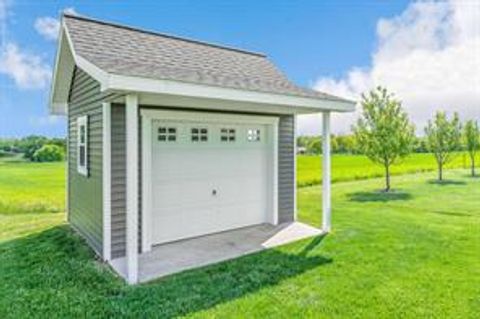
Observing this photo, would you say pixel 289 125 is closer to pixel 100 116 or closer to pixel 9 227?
pixel 100 116

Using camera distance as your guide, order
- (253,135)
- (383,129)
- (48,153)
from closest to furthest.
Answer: (253,135)
(383,129)
(48,153)

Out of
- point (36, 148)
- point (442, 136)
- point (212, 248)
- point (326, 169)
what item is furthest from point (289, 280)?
point (36, 148)

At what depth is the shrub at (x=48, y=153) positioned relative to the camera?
17.9 metres

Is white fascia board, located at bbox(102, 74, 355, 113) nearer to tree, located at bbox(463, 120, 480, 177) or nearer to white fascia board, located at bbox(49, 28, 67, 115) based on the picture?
white fascia board, located at bbox(49, 28, 67, 115)

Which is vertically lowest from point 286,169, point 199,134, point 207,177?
point 207,177

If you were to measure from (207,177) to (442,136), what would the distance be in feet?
53.9

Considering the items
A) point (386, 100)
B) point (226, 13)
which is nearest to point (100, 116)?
point (226, 13)

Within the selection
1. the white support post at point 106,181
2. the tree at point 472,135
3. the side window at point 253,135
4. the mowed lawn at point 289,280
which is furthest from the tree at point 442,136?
the white support post at point 106,181

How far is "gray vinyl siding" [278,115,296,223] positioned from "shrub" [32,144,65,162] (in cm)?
1380

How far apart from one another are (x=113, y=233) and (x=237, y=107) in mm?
3123

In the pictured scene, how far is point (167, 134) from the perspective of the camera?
638 centimetres

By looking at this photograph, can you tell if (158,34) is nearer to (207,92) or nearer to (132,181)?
(207,92)

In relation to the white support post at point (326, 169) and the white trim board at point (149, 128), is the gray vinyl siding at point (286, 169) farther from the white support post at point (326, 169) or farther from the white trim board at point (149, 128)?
the white support post at point (326, 169)

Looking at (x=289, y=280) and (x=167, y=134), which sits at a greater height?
(x=167, y=134)
